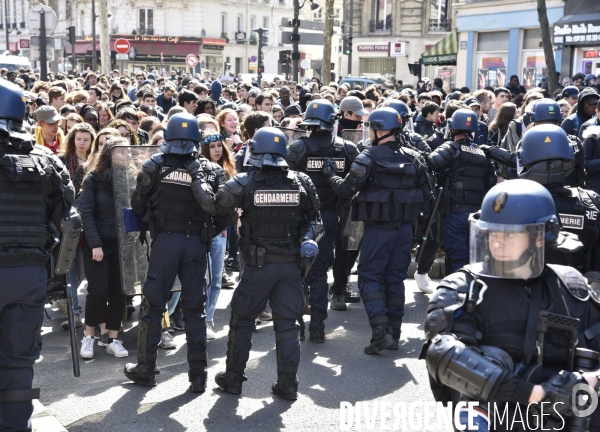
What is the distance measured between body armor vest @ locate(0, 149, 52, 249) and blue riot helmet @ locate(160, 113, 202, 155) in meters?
1.09

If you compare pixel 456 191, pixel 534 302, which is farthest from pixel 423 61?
pixel 534 302

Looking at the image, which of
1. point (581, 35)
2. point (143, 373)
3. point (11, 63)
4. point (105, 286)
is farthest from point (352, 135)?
point (11, 63)

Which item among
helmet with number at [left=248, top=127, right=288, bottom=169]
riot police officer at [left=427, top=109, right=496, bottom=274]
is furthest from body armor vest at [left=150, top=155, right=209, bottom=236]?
riot police officer at [left=427, top=109, right=496, bottom=274]

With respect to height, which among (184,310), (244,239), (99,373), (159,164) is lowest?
(99,373)

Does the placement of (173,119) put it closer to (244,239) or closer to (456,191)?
(244,239)

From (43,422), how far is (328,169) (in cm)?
314

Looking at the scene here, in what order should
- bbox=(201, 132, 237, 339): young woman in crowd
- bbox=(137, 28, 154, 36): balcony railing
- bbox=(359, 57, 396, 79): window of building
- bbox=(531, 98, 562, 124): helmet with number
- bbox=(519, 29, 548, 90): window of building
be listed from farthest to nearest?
1. bbox=(137, 28, 154, 36): balcony railing
2. bbox=(359, 57, 396, 79): window of building
3. bbox=(519, 29, 548, 90): window of building
4. bbox=(531, 98, 562, 124): helmet with number
5. bbox=(201, 132, 237, 339): young woman in crowd

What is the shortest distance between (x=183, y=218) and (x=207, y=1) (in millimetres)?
53713

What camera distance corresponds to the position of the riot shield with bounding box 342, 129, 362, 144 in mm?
8406

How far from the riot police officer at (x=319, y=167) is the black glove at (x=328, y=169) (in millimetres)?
40

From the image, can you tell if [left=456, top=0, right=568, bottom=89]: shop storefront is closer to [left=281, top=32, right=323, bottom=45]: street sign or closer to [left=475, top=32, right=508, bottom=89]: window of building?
[left=475, top=32, right=508, bottom=89]: window of building

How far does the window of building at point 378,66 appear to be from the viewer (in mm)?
47406

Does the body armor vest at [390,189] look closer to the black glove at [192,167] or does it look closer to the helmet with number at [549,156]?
the black glove at [192,167]

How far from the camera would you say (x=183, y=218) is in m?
5.60
